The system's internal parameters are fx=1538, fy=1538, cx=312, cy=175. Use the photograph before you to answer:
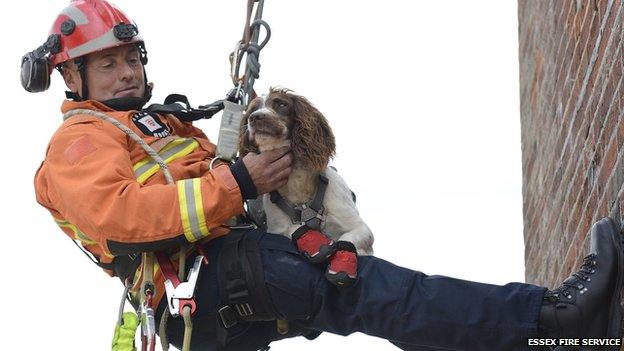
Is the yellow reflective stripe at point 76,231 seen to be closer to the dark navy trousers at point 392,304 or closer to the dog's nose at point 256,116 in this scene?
the dark navy trousers at point 392,304

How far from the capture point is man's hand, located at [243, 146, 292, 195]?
6066mm

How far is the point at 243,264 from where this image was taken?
600 cm

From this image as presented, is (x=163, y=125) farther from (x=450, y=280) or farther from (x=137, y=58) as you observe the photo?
(x=450, y=280)

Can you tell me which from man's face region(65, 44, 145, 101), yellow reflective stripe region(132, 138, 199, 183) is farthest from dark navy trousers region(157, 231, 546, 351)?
man's face region(65, 44, 145, 101)

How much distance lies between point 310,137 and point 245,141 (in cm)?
29

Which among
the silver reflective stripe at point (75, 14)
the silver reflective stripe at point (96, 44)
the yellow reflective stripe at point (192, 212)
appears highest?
the silver reflective stripe at point (75, 14)

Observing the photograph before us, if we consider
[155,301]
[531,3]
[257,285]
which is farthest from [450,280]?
[531,3]

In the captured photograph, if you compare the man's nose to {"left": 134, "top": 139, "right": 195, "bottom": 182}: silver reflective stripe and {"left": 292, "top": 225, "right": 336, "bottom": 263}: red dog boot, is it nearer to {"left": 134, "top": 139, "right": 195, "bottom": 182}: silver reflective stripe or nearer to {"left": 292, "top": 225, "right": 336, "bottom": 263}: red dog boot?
{"left": 134, "top": 139, "right": 195, "bottom": 182}: silver reflective stripe

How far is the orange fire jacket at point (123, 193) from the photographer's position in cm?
586

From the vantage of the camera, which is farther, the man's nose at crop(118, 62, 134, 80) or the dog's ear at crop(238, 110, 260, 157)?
the man's nose at crop(118, 62, 134, 80)

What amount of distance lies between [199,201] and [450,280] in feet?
3.28

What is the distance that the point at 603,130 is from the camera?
6102mm

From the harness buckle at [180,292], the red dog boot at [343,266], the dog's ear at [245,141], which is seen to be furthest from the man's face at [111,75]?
the red dog boot at [343,266]

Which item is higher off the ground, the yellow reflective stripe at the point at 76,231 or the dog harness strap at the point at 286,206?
the dog harness strap at the point at 286,206
